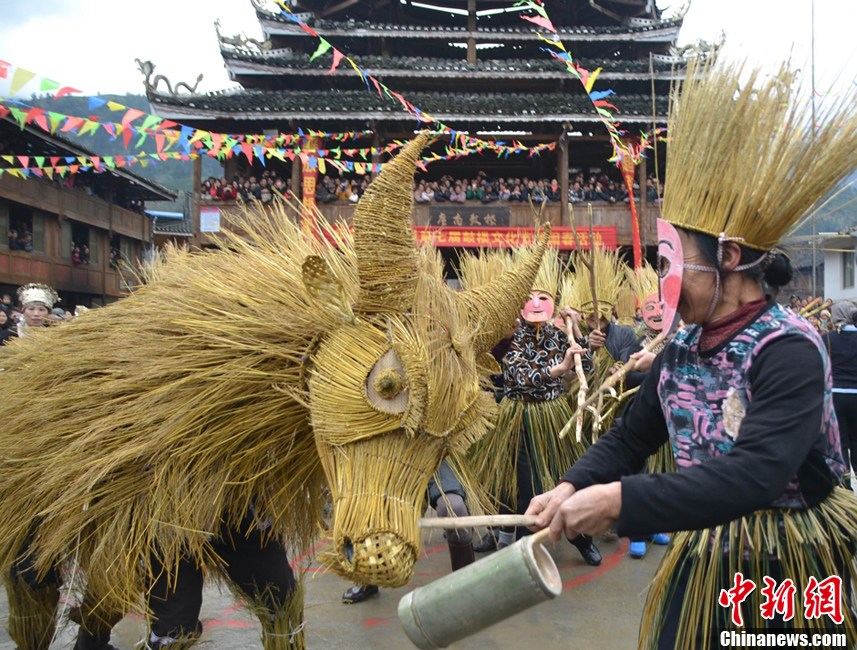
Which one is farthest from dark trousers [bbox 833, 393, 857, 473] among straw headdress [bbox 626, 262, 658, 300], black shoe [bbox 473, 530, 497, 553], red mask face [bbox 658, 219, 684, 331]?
red mask face [bbox 658, 219, 684, 331]

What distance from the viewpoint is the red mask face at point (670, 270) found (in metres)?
1.55

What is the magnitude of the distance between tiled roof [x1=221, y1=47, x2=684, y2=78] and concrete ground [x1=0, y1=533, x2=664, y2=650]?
13969 millimetres

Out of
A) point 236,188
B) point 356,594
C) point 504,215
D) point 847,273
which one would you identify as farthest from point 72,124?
point 847,273

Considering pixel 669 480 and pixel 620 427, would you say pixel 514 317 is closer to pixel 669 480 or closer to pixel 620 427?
pixel 620 427

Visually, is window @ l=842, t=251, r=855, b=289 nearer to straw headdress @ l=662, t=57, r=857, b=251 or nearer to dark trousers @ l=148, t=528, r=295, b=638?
straw headdress @ l=662, t=57, r=857, b=251

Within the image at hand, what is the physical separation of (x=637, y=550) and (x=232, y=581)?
3082 millimetres

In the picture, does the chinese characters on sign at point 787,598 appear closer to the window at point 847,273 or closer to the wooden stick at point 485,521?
the wooden stick at point 485,521

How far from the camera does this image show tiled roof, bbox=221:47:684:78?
16031mm

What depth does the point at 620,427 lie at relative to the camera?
1839 millimetres

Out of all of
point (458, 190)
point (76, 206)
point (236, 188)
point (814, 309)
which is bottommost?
point (814, 309)

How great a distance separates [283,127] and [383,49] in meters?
4.51

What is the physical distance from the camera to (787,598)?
5.16 ft

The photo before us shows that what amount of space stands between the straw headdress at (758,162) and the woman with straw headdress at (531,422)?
2.89 m

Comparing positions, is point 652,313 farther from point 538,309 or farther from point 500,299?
point 500,299
